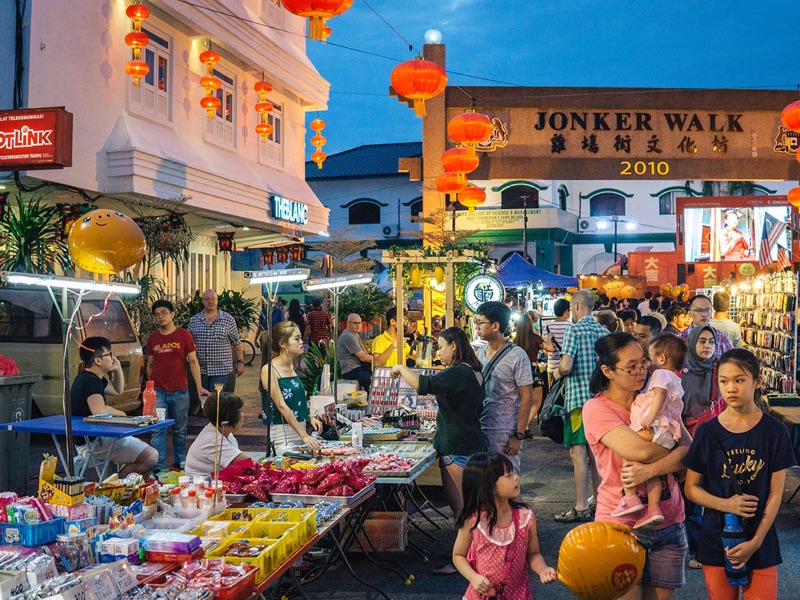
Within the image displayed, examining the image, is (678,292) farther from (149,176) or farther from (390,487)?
(390,487)

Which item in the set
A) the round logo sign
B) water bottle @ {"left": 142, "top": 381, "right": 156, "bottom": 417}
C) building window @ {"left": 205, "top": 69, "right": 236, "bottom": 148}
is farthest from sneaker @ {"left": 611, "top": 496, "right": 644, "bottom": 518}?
building window @ {"left": 205, "top": 69, "right": 236, "bottom": 148}

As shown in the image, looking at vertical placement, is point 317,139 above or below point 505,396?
above

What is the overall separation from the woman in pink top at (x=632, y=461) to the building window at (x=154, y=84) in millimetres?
Result: 13884

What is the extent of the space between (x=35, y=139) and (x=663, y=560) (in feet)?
35.0

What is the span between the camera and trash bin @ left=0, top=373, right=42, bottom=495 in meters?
8.59

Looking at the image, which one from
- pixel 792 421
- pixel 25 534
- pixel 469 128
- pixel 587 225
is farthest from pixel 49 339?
pixel 587 225

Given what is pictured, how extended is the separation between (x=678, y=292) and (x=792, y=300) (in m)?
13.8

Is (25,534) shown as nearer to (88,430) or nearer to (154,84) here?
(88,430)

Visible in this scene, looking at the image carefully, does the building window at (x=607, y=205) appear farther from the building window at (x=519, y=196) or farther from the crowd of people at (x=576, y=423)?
the crowd of people at (x=576, y=423)

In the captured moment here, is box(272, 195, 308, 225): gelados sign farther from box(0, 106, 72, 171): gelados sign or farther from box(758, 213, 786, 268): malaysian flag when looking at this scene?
box(758, 213, 786, 268): malaysian flag

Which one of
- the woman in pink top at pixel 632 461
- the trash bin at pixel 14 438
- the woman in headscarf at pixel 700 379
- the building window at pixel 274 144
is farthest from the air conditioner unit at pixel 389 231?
the woman in pink top at pixel 632 461

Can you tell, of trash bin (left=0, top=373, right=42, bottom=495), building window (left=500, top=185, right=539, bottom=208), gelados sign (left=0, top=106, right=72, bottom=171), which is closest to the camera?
trash bin (left=0, top=373, right=42, bottom=495)

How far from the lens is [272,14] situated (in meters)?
22.4

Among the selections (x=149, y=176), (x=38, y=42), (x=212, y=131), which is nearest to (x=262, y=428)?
(x=149, y=176)
